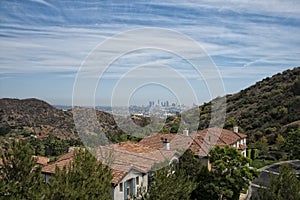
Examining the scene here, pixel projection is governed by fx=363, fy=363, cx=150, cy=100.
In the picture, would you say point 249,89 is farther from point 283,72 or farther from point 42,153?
point 42,153

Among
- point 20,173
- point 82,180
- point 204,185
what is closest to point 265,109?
point 204,185

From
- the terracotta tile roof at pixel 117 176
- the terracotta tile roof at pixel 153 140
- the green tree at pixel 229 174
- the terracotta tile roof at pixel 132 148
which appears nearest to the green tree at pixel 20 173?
the terracotta tile roof at pixel 117 176

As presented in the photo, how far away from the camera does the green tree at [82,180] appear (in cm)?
1228

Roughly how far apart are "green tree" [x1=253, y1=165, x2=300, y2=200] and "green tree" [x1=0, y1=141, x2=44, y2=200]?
9761 millimetres

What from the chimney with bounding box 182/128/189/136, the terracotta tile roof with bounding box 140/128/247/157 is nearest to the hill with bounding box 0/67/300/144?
the terracotta tile roof with bounding box 140/128/247/157

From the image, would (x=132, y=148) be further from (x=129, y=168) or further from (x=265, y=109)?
(x=265, y=109)

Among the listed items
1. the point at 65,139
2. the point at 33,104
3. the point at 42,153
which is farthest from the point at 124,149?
the point at 33,104

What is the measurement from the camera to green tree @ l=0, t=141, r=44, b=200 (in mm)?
13047

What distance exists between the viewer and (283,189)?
16.3 m

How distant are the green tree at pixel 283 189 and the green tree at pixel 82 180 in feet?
23.6

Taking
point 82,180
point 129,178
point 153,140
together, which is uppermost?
point 153,140

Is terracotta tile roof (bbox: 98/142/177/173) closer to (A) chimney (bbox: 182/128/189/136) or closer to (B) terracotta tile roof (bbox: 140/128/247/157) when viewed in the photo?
(B) terracotta tile roof (bbox: 140/128/247/157)

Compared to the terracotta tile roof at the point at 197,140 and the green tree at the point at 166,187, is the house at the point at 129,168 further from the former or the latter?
the terracotta tile roof at the point at 197,140

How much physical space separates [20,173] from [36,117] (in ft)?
128
